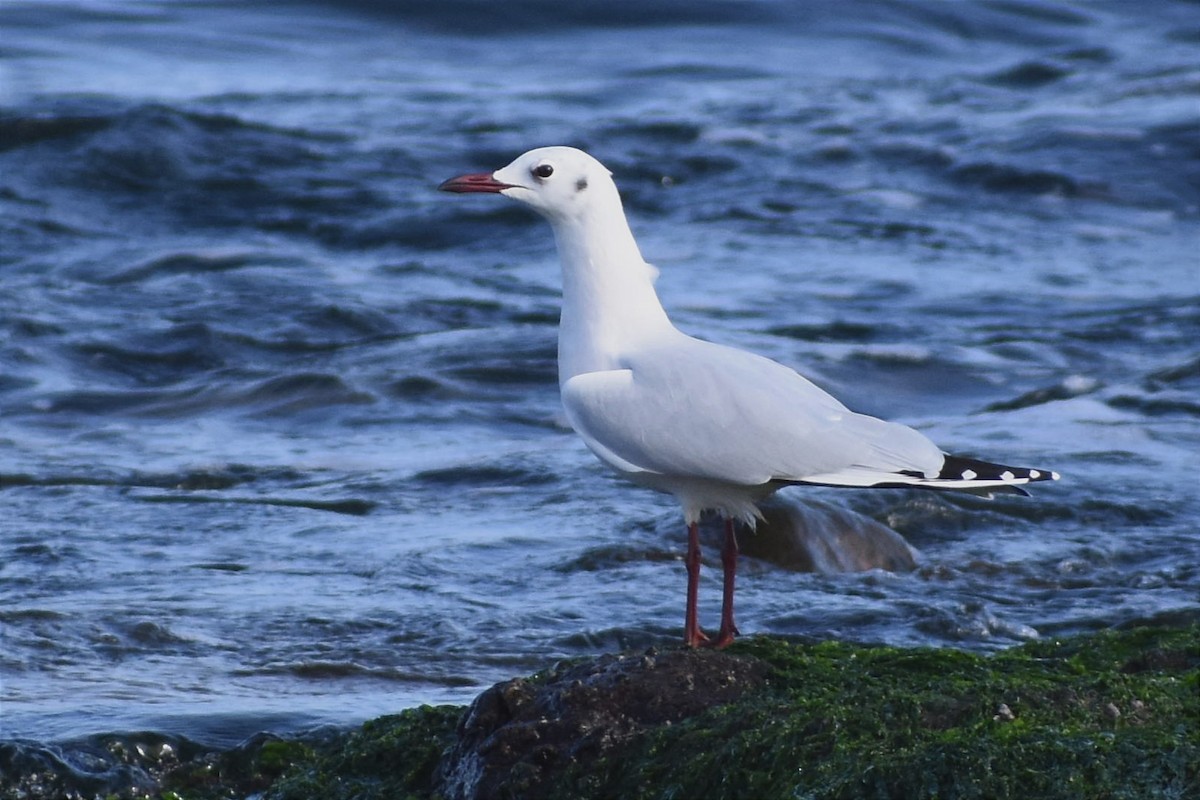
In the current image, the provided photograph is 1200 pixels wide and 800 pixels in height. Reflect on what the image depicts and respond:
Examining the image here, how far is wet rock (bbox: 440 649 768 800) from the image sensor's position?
142 inches

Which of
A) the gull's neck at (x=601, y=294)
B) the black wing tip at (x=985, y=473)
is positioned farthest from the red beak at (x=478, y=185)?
the black wing tip at (x=985, y=473)

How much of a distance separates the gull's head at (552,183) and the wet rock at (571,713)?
1596 mm

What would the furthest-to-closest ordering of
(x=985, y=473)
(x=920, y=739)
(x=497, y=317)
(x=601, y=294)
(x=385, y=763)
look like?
(x=497, y=317) < (x=601, y=294) < (x=985, y=473) < (x=385, y=763) < (x=920, y=739)

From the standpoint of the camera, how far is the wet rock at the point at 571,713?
11.9 feet

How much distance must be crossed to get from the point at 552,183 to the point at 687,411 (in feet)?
2.77

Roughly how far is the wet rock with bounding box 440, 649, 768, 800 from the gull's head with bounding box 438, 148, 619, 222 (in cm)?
160

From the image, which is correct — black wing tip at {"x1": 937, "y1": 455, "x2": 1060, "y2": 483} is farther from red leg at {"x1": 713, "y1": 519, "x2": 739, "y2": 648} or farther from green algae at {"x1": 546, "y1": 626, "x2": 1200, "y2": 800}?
red leg at {"x1": 713, "y1": 519, "x2": 739, "y2": 648}

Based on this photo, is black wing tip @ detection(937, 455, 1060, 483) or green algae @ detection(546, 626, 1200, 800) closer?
green algae @ detection(546, 626, 1200, 800)

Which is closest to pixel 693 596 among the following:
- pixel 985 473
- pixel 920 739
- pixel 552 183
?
pixel 985 473

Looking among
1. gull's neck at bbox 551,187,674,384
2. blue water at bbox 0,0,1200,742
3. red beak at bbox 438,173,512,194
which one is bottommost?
blue water at bbox 0,0,1200,742

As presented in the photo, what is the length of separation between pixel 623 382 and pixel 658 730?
1257 mm

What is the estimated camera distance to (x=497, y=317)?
10.6 meters

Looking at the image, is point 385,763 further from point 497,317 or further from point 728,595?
point 497,317

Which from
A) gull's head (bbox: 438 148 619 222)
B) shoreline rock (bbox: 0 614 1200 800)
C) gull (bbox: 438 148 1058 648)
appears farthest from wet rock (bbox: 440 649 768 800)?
gull's head (bbox: 438 148 619 222)
